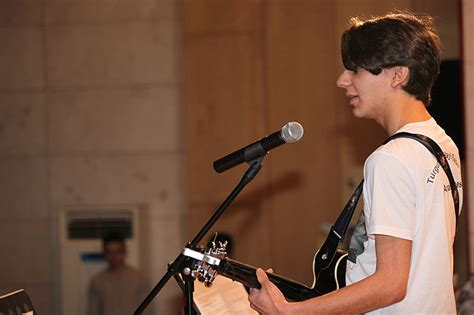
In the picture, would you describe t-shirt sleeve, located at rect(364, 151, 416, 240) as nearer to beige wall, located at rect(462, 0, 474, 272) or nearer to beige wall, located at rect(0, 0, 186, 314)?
beige wall, located at rect(462, 0, 474, 272)

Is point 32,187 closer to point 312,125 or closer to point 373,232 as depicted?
point 312,125

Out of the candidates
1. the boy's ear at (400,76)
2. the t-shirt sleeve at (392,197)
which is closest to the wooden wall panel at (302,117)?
the boy's ear at (400,76)

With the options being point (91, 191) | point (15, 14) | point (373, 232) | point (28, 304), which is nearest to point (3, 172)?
point (91, 191)

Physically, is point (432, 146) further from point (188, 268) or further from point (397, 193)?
point (188, 268)

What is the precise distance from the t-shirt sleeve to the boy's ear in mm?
218

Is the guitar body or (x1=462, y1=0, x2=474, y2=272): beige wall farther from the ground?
(x1=462, y1=0, x2=474, y2=272): beige wall

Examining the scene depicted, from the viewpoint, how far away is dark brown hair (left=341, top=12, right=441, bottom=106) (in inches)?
82.6

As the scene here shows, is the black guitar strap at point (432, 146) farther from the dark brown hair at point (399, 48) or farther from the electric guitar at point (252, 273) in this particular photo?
the electric guitar at point (252, 273)

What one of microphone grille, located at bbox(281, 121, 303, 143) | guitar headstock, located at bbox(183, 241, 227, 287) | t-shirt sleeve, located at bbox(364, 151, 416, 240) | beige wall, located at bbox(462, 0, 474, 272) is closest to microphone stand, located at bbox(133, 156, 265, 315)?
guitar headstock, located at bbox(183, 241, 227, 287)

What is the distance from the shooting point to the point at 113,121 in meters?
6.26

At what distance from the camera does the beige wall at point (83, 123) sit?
6.21m

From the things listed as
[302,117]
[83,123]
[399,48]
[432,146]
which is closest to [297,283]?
[432,146]

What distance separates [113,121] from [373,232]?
445 centimetres

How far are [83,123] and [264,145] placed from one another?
14.1 ft
